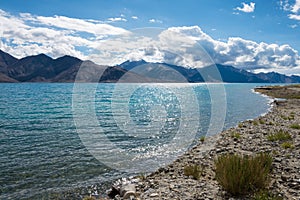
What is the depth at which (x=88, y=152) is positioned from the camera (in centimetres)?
2169

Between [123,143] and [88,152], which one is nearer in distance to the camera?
[88,152]

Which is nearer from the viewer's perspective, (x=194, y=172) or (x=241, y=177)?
(x=241, y=177)

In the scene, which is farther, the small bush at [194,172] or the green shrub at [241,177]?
the small bush at [194,172]

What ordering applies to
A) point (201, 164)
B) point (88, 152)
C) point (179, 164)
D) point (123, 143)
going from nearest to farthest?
point (201, 164) → point (179, 164) → point (88, 152) → point (123, 143)

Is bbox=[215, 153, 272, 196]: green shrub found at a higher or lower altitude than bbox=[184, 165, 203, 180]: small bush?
higher

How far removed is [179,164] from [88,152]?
29.7 feet

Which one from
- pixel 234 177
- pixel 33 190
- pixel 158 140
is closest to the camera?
pixel 234 177

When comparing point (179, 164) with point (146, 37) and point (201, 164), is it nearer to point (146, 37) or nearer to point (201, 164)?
point (201, 164)

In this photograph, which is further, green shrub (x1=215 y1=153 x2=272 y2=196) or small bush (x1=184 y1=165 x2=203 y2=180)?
small bush (x1=184 y1=165 x2=203 y2=180)

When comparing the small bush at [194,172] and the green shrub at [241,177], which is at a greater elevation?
the green shrub at [241,177]

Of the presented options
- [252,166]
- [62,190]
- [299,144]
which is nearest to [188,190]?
[252,166]

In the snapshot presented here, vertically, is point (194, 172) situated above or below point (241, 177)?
below

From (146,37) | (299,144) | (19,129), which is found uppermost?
(146,37)

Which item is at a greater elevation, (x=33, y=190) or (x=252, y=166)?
(x=252, y=166)
